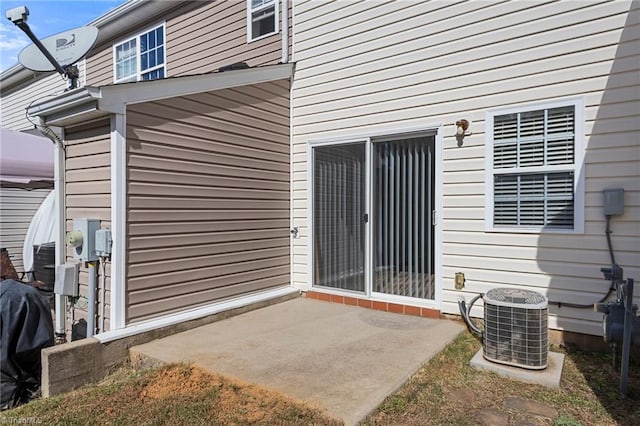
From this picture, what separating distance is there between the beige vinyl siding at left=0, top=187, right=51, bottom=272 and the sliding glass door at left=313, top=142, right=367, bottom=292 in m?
5.37

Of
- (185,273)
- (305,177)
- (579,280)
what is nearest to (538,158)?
(579,280)

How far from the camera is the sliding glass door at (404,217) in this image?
4387mm

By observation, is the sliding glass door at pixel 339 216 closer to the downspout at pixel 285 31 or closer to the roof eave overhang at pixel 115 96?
the downspout at pixel 285 31

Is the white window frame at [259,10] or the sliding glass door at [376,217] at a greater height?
the white window frame at [259,10]

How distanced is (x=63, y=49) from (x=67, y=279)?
7.83 feet

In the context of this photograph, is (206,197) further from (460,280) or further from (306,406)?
(460,280)

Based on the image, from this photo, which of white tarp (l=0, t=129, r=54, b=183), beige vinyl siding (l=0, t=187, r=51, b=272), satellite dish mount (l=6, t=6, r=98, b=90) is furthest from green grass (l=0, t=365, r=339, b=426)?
beige vinyl siding (l=0, t=187, r=51, b=272)

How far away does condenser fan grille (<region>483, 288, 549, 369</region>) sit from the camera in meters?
2.96

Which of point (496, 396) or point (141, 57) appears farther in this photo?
point (141, 57)

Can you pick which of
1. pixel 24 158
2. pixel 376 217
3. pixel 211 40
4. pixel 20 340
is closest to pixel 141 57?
pixel 211 40

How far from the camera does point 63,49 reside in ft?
13.7

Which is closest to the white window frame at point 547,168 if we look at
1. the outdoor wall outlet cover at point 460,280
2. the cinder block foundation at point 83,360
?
the outdoor wall outlet cover at point 460,280

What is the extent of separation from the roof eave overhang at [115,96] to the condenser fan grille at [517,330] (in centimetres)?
337

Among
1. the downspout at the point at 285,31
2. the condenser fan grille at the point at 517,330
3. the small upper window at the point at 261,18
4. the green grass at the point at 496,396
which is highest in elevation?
the small upper window at the point at 261,18
